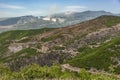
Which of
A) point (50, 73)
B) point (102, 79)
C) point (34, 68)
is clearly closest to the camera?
point (102, 79)

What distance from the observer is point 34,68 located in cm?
19925

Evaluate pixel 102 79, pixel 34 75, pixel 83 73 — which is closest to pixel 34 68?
pixel 34 75

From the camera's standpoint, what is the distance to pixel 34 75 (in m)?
188

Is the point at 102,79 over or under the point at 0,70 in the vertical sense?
over

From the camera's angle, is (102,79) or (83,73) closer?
(102,79)

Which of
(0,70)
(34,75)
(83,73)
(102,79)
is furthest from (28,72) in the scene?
(102,79)

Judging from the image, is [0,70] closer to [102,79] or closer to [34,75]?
[34,75]

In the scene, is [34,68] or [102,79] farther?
[34,68]

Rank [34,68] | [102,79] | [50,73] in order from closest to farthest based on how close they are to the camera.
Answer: [102,79]
[50,73]
[34,68]

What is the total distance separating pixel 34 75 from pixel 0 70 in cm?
2178

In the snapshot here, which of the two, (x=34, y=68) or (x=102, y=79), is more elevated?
(x=102, y=79)

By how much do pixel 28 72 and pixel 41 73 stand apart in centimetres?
750

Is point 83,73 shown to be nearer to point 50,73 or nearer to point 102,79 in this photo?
point 50,73

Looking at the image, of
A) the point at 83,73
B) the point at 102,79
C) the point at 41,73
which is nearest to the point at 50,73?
the point at 41,73
